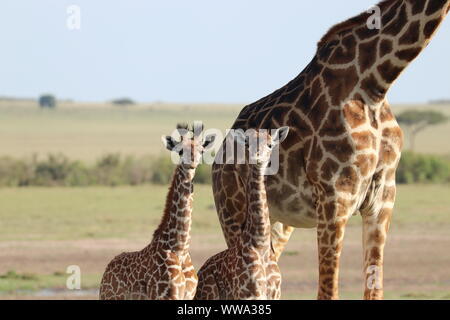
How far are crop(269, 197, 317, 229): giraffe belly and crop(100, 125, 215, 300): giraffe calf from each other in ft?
4.72

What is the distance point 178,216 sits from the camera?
8.16 m

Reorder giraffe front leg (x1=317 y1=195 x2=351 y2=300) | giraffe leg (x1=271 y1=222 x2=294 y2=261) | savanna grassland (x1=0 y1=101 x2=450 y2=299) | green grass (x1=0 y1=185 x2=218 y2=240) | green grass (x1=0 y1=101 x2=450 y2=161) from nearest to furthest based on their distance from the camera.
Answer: giraffe front leg (x1=317 y1=195 x2=351 y2=300), giraffe leg (x1=271 y1=222 x2=294 y2=261), savanna grassland (x1=0 y1=101 x2=450 y2=299), green grass (x1=0 y1=185 x2=218 y2=240), green grass (x1=0 y1=101 x2=450 y2=161)

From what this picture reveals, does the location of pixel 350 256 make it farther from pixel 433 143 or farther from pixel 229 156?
pixel 433 143

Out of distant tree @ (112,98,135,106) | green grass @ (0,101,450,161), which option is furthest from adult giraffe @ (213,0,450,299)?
distant tree @ (112,98,135,106)

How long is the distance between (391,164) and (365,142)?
1.15 ft

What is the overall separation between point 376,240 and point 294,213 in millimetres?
677

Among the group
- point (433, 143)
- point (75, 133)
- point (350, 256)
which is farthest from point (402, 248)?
point (75, 133)

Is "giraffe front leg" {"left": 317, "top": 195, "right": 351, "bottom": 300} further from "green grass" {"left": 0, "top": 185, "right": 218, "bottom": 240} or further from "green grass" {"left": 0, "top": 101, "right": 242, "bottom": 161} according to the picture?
"green grass" {"left": 0, "top": 101, "right": 242, "bottom": 161}

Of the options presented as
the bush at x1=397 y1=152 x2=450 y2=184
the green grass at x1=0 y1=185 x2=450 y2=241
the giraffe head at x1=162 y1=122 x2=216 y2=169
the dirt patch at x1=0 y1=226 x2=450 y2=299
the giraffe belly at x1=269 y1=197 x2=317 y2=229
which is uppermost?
the giraffe head at x1=162 y1=122 x2=216 y2=169

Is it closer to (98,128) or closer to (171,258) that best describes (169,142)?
(171,258)

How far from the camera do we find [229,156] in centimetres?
995

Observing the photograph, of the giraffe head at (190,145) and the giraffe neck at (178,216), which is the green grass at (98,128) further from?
the giraffe head at (190,145)

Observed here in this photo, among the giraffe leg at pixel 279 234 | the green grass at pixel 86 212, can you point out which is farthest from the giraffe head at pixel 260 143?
the green grass at pixel 86 212

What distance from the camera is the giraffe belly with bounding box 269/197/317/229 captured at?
30.9 ft
